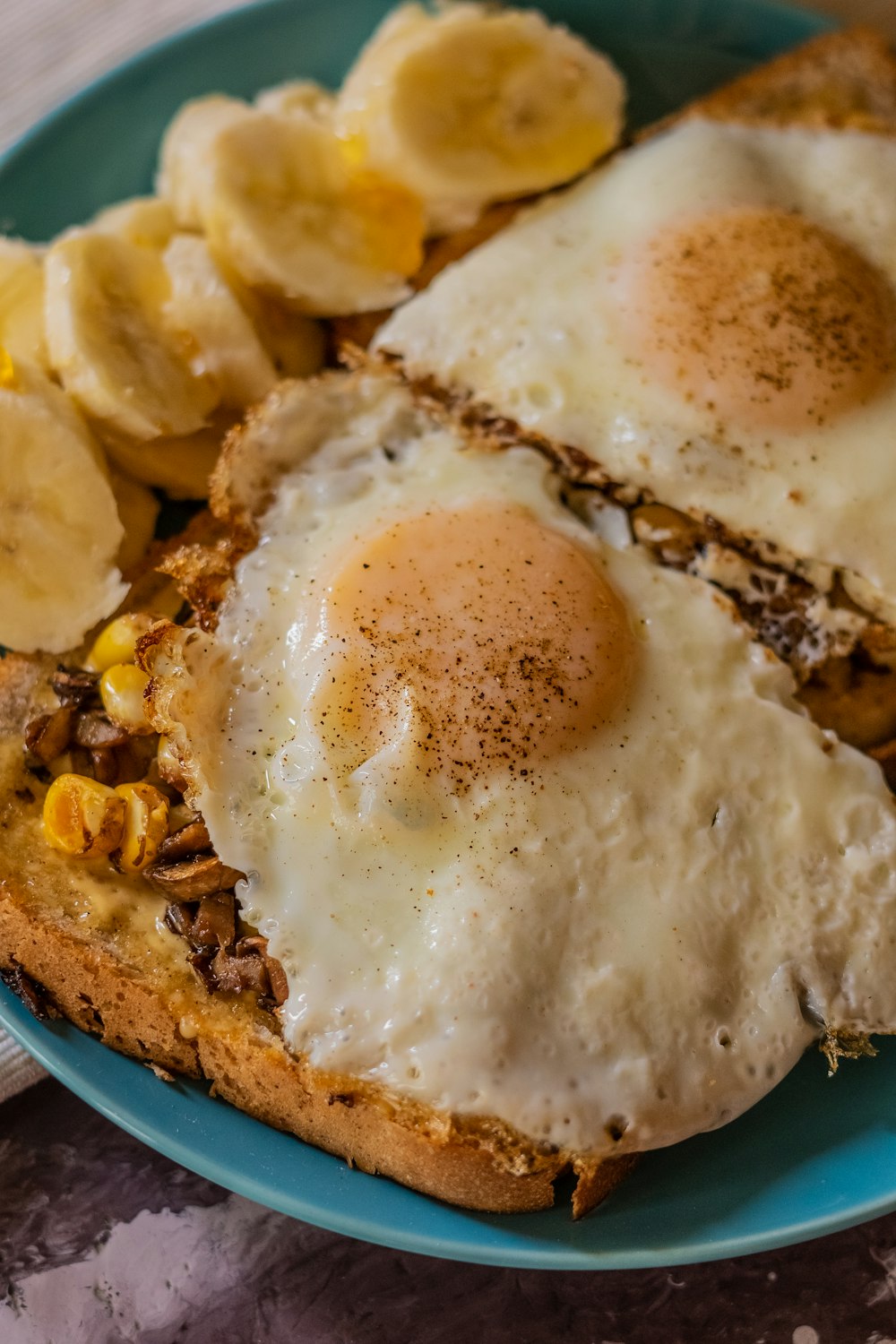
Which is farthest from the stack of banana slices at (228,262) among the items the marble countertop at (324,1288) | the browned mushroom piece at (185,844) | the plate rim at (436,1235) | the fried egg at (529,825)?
the marble countertop at (324,1288)

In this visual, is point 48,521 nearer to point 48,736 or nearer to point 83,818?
point 48,736

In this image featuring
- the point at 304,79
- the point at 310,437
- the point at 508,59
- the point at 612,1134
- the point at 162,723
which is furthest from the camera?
the point at 304,79

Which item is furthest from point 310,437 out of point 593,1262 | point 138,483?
point 593,1262

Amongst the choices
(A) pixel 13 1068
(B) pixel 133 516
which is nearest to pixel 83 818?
(A) pixel 13 1068

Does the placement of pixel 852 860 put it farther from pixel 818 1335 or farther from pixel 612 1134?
pixel 818 1335

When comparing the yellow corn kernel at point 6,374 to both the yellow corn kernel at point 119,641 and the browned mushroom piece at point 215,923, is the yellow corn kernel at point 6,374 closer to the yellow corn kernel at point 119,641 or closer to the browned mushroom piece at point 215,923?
the yellow corn kernel at point 119,641

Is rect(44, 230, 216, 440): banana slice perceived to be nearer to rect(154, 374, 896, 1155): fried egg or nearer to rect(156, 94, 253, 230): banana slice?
rect(156, 94, 253, 230): banana slice
